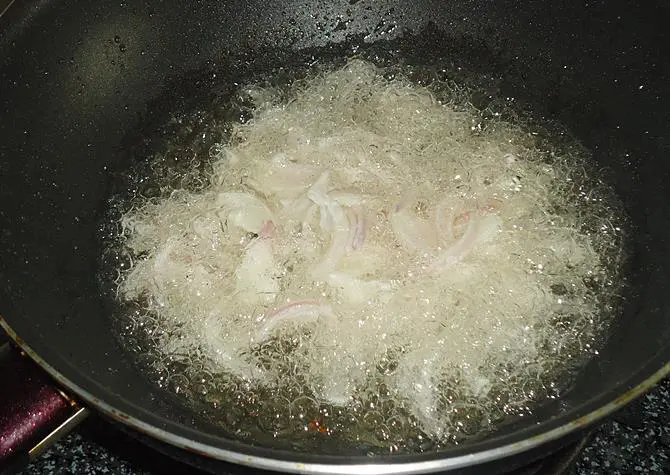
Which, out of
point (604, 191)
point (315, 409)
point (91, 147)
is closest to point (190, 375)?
point (315, 409)

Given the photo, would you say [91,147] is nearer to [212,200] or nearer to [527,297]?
[212,200]

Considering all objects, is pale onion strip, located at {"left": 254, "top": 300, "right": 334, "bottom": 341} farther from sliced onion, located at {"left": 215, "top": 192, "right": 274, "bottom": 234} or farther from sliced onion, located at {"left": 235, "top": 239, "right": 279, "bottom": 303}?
sliced onion, located at {"left": 215, "top": 192, "right": 274, "bottom": 234}

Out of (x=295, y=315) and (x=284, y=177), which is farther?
(x=284, y=177)

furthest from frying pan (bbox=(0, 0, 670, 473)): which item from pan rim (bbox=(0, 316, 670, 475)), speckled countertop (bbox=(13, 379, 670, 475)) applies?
speckled countertop (bbox=(13, 379, 670, 475))

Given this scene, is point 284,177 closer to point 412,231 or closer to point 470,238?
point 412,231

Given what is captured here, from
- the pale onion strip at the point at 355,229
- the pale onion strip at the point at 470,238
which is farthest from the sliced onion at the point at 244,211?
the pale onion strip at the point at 470,238

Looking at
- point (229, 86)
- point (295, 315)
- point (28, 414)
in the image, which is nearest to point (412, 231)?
point (295, 315)
